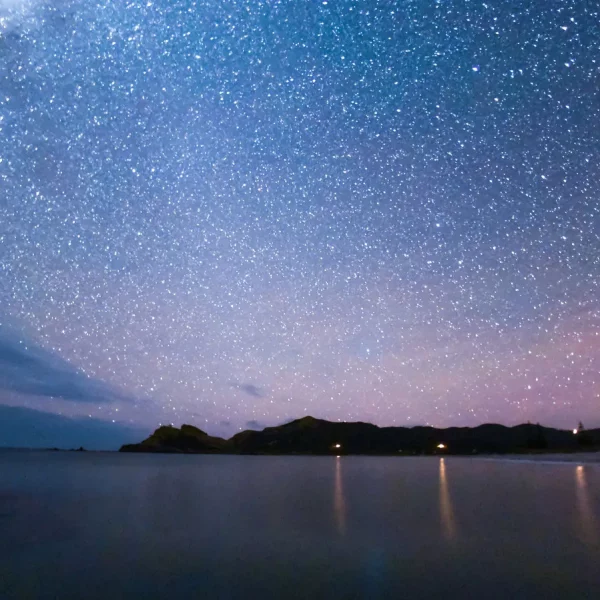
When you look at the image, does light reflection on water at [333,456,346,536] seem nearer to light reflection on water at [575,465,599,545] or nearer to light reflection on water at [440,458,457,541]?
light reflection on water at [440,458,457,541]

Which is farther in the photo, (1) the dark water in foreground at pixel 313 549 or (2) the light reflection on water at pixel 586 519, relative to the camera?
(2) the light reflection on water at pixel 586 519

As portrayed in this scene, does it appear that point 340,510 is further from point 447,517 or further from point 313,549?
point 313,549

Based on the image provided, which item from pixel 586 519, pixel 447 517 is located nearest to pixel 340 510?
pixel 447 517

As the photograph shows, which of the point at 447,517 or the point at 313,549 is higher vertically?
the point at 447,517

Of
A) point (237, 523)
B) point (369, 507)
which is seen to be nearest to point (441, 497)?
point (369, 507)

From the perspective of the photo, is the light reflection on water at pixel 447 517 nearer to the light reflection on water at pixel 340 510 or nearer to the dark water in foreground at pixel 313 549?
the dark water in foreground at pixel 313 549

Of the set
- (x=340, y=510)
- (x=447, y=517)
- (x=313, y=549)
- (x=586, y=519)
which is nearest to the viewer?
Result: (x=313, y=549)

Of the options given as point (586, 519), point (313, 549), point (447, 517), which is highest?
point (586, 519)

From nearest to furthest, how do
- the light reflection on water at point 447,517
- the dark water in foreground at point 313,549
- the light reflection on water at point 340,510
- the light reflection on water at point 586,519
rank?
the dark water in foreground at point 313,549
the light reflection on water at point 586,519
the light reflection on water at point 447,517
the light reflection on water at point 340,510

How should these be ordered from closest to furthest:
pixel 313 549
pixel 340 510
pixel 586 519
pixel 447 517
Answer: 1. pixel 313 549
2. pixel 586 519
3. pixel 447 517
4. pixel 340 510

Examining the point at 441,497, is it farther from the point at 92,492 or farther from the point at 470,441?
the point at 470,441

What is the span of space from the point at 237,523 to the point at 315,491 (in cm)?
1561

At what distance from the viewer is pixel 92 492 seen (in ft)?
A: 129

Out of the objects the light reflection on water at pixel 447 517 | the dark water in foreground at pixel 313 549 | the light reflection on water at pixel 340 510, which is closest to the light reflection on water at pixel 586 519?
the dark water in foreground at pixel 313 549
